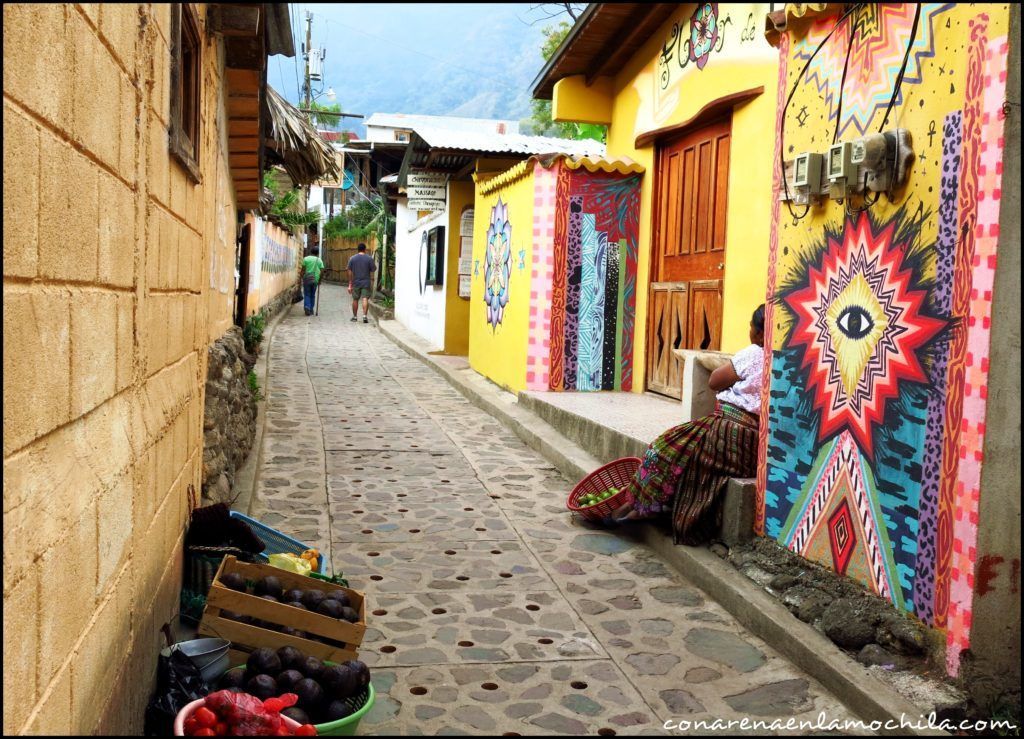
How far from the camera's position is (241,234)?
447 inches

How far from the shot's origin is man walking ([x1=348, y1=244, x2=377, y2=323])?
22.1m

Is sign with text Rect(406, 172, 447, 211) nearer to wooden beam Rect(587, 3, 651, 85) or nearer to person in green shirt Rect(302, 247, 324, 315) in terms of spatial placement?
→ wooden beam Rect(587, 3, 651, 85)

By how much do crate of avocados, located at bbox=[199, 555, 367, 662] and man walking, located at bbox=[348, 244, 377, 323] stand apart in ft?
60.4

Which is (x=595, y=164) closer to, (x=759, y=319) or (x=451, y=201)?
(x=759, y=319)

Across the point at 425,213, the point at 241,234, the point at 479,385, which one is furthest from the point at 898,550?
the point at 425,213

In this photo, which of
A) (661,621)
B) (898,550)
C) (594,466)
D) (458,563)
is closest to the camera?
(898,550)

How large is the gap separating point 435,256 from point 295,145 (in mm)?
6571

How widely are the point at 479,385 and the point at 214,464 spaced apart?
636cm

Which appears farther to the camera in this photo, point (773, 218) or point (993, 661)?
point (773, 218)

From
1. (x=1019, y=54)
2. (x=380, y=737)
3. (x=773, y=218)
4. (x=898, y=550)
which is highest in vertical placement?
(x=1019, y=54)

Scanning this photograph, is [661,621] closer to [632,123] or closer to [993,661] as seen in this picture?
[993,661]

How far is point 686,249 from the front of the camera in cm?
885

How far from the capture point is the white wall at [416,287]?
1664 centimetres

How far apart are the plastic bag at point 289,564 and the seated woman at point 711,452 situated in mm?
2272
